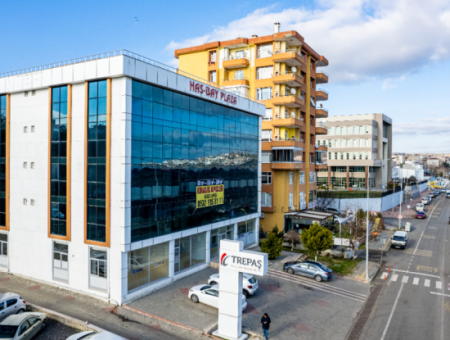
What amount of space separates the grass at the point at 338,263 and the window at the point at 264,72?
2496 cm

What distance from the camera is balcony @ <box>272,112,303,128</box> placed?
45.5 meters

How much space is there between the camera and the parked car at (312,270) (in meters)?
28.6

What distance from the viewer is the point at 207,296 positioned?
22.2 metres

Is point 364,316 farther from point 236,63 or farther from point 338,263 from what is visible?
point 236,63

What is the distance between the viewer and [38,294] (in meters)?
23.5

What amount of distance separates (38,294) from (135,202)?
9683 mm

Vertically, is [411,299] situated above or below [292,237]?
below

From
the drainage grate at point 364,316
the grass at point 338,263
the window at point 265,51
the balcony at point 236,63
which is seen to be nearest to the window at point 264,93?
the balcony at point 236,63

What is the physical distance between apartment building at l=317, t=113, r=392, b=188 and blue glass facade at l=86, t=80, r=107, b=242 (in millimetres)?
71956

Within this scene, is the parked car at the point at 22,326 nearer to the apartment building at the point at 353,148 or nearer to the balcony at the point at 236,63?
the balcony at the point at 236,63

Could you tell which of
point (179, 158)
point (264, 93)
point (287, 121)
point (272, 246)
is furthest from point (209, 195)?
point (264, 93)

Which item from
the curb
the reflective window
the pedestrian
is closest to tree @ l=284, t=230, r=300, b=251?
the pedestrian

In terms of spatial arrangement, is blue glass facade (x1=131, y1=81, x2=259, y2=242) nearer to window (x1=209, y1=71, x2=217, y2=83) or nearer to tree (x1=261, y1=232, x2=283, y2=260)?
tree (x1=261, y1=232, x2=283, y2=260)

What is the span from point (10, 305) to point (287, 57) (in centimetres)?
3991
